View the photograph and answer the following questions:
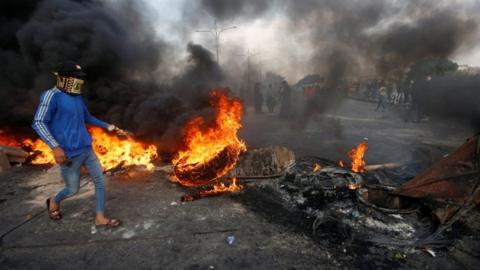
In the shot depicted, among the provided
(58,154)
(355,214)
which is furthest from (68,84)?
(355,214)

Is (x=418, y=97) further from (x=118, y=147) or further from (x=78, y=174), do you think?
(x=78, y=174)

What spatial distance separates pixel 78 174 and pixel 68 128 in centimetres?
76

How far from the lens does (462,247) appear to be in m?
3.78

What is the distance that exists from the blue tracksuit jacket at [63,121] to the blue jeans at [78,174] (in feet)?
0.45

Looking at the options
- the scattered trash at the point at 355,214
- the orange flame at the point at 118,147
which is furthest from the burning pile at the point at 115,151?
the scattered trash at the point at 355,214

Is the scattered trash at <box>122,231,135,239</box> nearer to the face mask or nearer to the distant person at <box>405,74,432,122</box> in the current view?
the face mask

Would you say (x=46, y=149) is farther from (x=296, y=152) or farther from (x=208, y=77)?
(x=296, y=152)

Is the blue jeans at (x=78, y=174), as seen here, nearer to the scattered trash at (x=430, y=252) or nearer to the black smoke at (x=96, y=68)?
the black smoke at (x=96, y=68)

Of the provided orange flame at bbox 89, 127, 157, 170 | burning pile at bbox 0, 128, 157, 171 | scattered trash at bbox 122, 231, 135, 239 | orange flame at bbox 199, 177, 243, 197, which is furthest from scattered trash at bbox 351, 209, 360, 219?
orange flame at bbox 89, 127, 157, 170

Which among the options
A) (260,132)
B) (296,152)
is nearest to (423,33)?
(296,152)

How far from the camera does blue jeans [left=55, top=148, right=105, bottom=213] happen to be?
4.09 meters

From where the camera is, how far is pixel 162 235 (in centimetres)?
411

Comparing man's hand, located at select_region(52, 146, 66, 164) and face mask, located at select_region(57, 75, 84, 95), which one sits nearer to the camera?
man's hand, located at select_region(52, 146, 66, 164)

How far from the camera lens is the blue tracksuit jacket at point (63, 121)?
3.67 metres
